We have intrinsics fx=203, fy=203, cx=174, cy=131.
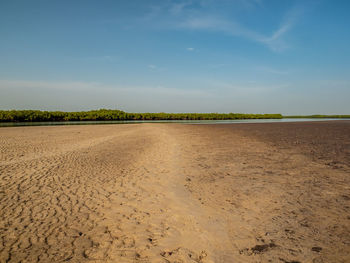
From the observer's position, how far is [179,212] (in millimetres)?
4938

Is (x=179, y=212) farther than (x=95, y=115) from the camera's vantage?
No

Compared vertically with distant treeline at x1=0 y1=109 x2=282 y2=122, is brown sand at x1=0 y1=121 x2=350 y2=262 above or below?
below

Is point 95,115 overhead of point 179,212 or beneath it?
overhead

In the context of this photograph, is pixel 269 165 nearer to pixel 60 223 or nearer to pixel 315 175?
pixel 315 175

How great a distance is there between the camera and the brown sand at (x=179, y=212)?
11.5 feet

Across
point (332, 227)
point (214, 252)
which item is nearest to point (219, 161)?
point (332, 227)

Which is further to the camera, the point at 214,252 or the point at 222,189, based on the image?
the point at 222,189

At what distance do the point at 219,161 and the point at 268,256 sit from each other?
6392 mm

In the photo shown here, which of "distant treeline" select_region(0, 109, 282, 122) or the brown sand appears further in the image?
"distant treeline" select_region(0, 109, 282, 122)

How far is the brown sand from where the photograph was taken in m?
3.51

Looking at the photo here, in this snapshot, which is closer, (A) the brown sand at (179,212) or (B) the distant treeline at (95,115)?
(A) the brown sand at (179,212)

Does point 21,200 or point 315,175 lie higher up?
point 315,175

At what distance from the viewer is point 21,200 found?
18.8 feet

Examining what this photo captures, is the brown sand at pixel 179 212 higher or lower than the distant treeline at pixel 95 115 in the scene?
lower
